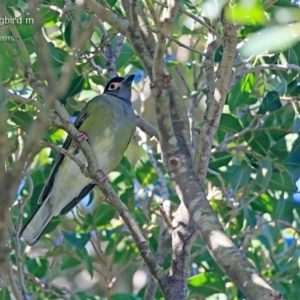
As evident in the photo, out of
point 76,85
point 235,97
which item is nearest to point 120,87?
point 76,85

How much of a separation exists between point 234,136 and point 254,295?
3085 mm

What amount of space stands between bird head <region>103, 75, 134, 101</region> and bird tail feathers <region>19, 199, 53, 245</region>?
0.97m

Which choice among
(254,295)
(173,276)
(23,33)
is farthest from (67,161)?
(254,295)

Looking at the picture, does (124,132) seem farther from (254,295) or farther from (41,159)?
(254,295)

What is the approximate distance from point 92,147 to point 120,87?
1.90 ft

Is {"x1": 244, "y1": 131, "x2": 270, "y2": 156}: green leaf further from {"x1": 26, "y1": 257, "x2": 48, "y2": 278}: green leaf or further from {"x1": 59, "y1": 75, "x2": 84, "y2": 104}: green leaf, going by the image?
{"x1": 26, "y1": 257, "x2": 48, "y2": 278}: green leaf

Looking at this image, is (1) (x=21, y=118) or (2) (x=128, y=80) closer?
(1) (x=21, y=118)

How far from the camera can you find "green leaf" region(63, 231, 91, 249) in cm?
521

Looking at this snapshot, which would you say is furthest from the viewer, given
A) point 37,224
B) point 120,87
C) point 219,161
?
point 120,87

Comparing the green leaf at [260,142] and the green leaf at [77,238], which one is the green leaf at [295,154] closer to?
the green leaf at [260,142]

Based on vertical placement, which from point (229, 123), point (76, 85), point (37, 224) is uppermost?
point (76, 85)

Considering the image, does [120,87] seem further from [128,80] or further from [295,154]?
[295,154]

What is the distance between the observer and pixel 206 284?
202 inches

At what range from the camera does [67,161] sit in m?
5.94
